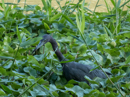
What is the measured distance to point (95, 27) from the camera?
2.90 metres

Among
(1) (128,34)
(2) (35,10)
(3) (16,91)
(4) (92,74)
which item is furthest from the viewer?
(2) (35,10)

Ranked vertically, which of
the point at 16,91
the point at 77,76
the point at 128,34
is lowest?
the point at 77,76

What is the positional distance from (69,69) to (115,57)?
0.48 metres

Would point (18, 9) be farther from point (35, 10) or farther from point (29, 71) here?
point (29, 71)

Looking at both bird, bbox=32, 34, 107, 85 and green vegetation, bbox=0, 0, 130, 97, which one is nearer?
green vegetation, bbox=0, 0, 130, 97

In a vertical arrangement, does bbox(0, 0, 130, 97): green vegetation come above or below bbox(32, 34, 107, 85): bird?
above

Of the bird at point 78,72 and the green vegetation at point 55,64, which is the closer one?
the green vegetation at point 55,64

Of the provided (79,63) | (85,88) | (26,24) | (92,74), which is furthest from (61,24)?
(85,88)

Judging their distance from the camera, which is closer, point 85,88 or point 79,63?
point 85,88

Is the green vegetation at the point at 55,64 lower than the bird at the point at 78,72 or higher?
higher

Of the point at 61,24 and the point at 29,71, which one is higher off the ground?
the point at 61,24

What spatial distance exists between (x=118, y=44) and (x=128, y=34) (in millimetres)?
203

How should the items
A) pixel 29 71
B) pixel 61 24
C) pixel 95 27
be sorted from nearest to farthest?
pixel 29 71 → pixel 61 24 → pixel 95 27

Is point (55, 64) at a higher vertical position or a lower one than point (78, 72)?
higher
